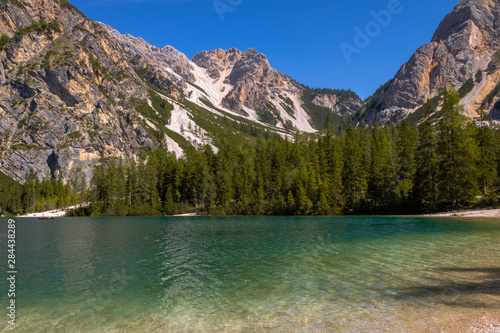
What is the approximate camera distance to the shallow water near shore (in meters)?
9.41

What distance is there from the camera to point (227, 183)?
92688 millimetres

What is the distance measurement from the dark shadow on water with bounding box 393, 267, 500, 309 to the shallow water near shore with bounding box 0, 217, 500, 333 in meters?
0.04

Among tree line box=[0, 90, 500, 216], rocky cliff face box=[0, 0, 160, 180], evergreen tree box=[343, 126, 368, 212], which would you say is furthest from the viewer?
rocky cliff face box=[0, 0, 160, 180]

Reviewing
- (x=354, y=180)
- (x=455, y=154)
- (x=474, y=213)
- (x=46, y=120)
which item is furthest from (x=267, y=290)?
(x=46, y=120)

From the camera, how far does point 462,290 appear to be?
11.5 m

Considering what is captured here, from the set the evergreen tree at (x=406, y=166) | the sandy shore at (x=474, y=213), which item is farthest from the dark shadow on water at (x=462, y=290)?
the evergreen tree at (x=406, y=166)

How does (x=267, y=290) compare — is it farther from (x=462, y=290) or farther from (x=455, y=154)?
(x=455, y=154)

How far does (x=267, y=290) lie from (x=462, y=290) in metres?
8.12

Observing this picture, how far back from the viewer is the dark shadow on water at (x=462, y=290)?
1027 centimetres

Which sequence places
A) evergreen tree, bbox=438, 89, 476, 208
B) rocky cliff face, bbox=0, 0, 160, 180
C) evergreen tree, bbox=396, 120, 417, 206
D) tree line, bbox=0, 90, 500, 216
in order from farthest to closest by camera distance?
1. rocky cliff face, bbox=0, 0, 160, 180
2. evergreen tree, bbox=396, 120, 417, 206
3. tree line, bbox=0, 90, 500, 216
4. evergreen tree, bbox=438, 89, 476, 208

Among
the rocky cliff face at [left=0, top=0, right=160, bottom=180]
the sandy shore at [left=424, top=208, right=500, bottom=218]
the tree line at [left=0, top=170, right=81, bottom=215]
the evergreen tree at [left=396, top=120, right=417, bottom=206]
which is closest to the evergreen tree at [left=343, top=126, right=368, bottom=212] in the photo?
the evergreen tree at [left=396, top=120, right=417, bottom=206]

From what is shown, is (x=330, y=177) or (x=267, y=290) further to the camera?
(x=330, y=177)

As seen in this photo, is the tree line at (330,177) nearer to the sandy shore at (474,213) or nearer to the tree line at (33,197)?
the sandy shore at (474,213)

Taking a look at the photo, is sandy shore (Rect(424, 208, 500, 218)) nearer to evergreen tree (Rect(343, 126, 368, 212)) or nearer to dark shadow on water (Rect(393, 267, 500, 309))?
evergreen tree (Rect(343, 126, 368, 212))
